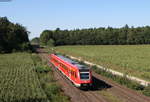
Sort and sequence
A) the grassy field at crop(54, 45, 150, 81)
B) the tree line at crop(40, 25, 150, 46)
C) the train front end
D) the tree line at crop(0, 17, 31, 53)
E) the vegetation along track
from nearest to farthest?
1. the vegetation along track
2. the train front end
3. the grassy field at crop(54, 45, 150, 81)
4. the tree line at crop(0, 17, 31, 53)
5. the tree line at crop(40, 25, 150, 46)

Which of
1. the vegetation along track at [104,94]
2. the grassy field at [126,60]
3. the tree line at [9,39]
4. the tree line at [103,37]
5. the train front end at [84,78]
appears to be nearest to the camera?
the vegetation along track at [104,94]

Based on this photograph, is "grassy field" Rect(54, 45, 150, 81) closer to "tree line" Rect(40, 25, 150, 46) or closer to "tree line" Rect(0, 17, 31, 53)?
"tree line" Rect(0, 17, 31, 53)

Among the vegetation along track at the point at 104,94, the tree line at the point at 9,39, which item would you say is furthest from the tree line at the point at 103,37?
the vegetation along track at the point at 104,94

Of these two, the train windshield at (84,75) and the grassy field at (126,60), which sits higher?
the train windshield at (84,75)

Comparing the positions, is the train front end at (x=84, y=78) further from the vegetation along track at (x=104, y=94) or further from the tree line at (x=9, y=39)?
the tree line at (x=9, y=39)

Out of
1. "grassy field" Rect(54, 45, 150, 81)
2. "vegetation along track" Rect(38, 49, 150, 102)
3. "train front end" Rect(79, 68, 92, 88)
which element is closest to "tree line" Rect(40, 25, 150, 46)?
"grassy field" Rect(54, 45, 150, 81)

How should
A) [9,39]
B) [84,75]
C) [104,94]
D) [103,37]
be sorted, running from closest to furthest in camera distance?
[104,94]
[84,75]
[9,39]
[103,37]

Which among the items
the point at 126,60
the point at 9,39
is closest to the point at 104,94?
the point at 126,60

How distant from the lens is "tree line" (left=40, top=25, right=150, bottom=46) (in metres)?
171

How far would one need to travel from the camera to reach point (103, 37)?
182 metres

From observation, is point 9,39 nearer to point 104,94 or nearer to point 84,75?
point 84,75

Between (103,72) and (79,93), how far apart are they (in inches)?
639

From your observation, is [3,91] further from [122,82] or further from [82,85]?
[122,82]

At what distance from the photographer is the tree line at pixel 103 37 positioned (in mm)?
170625
